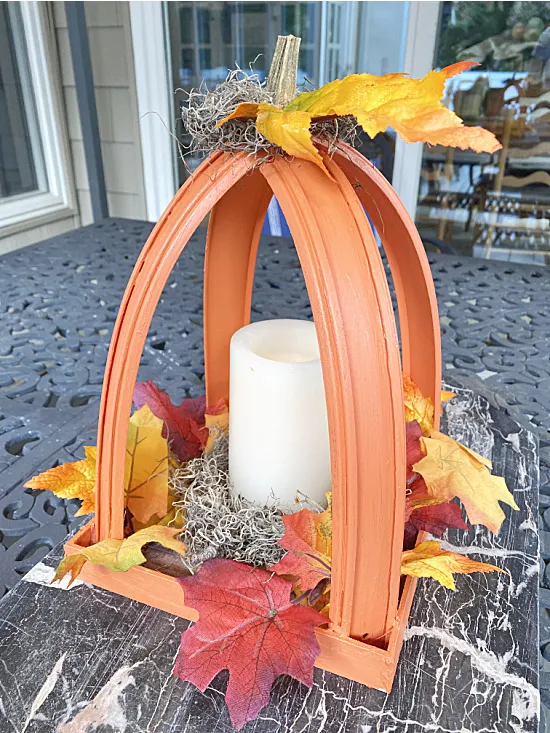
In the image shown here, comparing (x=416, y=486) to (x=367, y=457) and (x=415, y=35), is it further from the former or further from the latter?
(x=415, y=35)

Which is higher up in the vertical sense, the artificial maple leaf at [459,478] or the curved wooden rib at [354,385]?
the curved wooden rib at [354,385]

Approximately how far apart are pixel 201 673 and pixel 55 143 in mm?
2353

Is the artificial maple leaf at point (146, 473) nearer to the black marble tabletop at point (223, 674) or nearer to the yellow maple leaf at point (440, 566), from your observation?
the black marble tabletop at point (223, 674)

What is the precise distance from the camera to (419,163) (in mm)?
2174

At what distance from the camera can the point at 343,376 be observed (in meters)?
0.33

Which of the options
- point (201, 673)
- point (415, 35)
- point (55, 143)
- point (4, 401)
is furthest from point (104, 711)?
point (55, 143)

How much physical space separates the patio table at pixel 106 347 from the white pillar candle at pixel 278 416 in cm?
13

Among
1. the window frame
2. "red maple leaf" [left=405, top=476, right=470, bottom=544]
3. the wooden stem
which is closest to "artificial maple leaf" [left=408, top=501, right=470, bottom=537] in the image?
"red maple leaf" [left=405, top=476, right=470, bottom=544]

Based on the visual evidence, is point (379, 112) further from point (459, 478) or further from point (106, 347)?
point (106, 347)

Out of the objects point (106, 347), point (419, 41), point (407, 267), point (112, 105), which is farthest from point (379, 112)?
point (112, 105)

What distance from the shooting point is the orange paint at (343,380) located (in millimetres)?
335

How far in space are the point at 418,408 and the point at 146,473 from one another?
0.25 meters

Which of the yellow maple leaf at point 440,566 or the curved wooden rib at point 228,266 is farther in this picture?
the curved wooden rib at point 228,266

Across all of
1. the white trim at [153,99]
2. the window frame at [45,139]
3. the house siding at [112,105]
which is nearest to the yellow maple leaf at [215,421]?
the white trim at [153,99]
